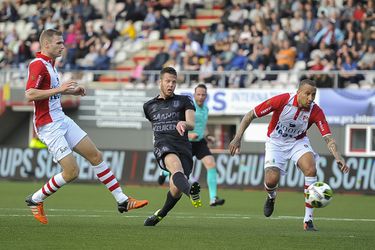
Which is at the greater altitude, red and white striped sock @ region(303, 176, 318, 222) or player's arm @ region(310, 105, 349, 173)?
player's arm @ region(310, 105, 349, 173)

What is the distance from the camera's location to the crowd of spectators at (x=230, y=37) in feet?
95.1

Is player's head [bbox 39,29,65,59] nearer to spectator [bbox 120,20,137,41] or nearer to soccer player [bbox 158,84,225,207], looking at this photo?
soccer player [bbox 158,84,225,207]

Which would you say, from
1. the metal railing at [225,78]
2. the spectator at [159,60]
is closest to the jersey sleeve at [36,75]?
the metal railing at [225,78]

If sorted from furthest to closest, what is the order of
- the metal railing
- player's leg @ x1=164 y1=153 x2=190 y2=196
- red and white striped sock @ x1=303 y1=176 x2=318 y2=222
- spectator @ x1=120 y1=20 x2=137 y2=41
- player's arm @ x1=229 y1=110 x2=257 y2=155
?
1. spectator @ x1=120 y1=20 x2=137 y2=41
2. the metal railing
3. red and white striped sock @ x1=303 y1=176 x2=318 y2=222
4. player's arm @ x1=229 y1=110 x2=257 y2=155
5. player's leg @ x1=164 y1=153 x2=190 y2=196

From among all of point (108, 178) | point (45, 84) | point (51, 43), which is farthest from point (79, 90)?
point (108, 178)

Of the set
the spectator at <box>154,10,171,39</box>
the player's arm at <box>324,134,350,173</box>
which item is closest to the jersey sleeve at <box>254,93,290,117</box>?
the player's arm at <box>324,134,350,173</box>

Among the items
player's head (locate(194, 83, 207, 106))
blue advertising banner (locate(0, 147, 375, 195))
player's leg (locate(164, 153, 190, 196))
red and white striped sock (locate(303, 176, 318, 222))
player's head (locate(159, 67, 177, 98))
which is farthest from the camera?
blue advertising banner (locate(0, 147, 375, 195))

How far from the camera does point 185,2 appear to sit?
34438 mm

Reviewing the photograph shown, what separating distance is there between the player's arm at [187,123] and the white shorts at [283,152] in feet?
5.78

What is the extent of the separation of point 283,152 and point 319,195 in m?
1.27

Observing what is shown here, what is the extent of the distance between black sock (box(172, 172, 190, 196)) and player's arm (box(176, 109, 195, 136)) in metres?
0.61

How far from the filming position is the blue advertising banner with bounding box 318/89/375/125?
28938mm

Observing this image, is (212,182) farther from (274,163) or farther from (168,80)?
(168,80)

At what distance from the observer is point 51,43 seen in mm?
13336
